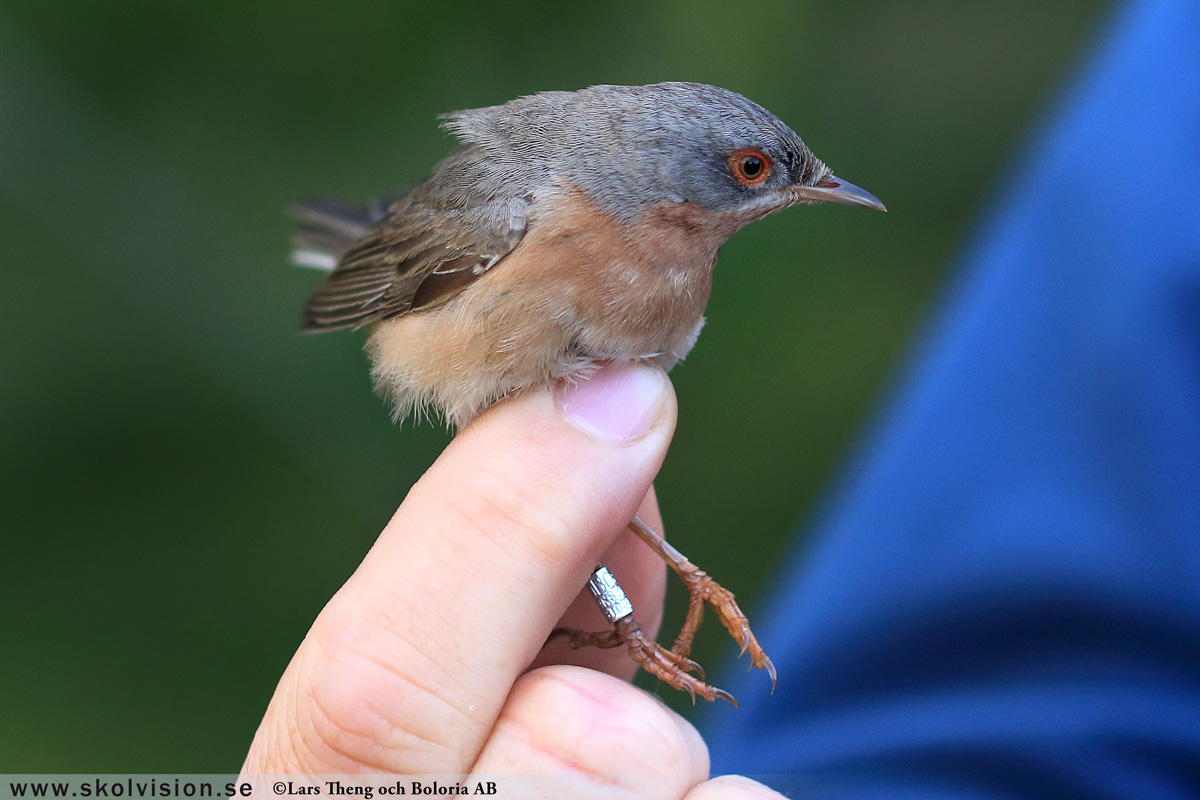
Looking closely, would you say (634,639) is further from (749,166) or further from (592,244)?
(749,166)

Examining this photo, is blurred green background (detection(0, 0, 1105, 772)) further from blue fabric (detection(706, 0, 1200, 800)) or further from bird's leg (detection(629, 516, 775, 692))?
bird's leg (detection(629, 516, 775, 692))

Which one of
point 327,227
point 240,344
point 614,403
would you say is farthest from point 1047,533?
point 240,344

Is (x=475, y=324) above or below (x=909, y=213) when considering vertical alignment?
below

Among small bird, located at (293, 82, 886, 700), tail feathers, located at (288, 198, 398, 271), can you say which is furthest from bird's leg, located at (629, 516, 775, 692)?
tail feathers, located at (288, 198, 398, 271)

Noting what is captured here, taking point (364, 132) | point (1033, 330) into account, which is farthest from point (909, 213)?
point (364, 132)

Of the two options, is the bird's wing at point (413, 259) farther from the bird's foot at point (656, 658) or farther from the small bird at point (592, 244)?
the bird's foot at point (656, 658)

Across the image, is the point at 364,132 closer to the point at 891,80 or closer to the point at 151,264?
the point at 151,264

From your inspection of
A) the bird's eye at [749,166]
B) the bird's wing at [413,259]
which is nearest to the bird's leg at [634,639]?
the bird's wing at [413,259]
